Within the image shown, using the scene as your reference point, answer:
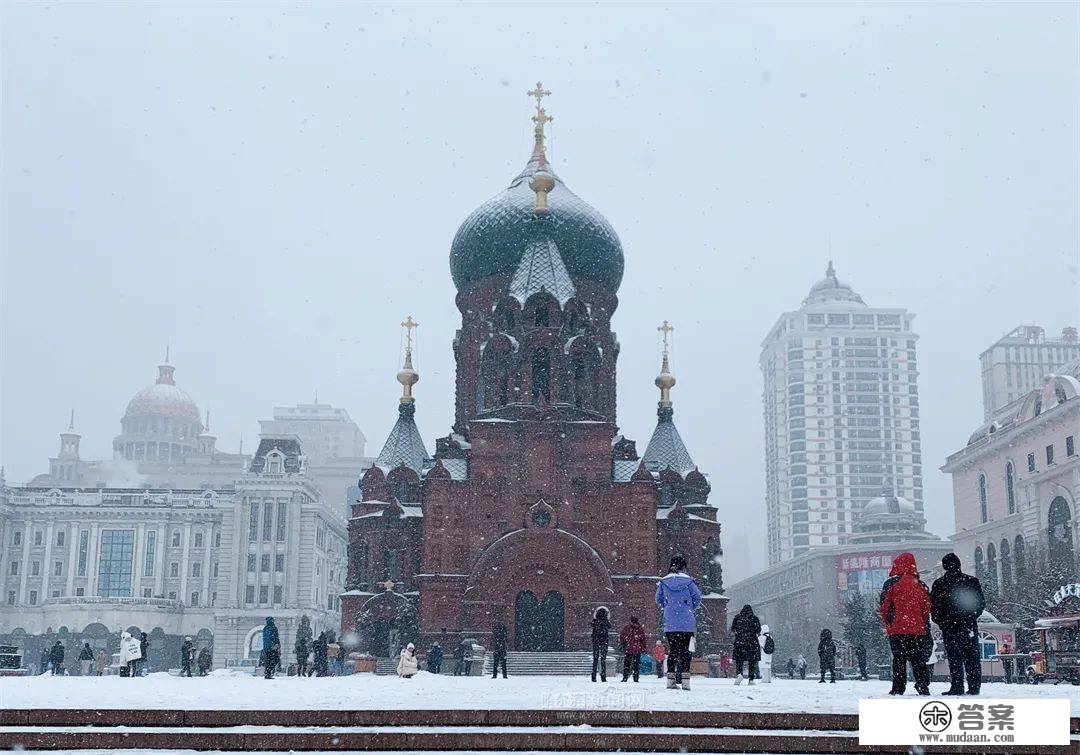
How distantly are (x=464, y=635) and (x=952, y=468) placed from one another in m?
42.4

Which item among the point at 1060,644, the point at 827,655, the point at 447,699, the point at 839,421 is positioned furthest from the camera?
the point at 839,421

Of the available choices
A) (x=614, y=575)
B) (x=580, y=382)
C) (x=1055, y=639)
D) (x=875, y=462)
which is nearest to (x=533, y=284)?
(x=580, y=382)

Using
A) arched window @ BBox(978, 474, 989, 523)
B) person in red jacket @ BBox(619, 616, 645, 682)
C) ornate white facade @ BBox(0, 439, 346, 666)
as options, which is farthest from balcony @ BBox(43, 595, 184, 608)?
person in red jacket @ BBox(619, 616, 645, 682)

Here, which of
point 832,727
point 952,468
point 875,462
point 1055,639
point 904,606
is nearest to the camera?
point 832,727

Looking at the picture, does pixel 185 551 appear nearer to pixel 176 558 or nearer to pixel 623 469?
pixel 176 558

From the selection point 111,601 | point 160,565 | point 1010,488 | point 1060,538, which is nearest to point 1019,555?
point 1010,488

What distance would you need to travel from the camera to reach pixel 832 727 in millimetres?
11141

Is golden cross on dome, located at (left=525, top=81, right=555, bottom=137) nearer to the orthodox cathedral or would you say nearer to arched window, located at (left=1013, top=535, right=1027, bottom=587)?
the orthodox cathedral

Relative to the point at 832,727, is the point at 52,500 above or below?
above

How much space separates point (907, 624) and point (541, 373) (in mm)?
30183

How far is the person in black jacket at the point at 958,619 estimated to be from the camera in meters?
13.7

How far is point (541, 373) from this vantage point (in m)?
43.3

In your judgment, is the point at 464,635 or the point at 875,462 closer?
the point at 464,635

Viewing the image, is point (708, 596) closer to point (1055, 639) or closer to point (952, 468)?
point (1055, 639)
